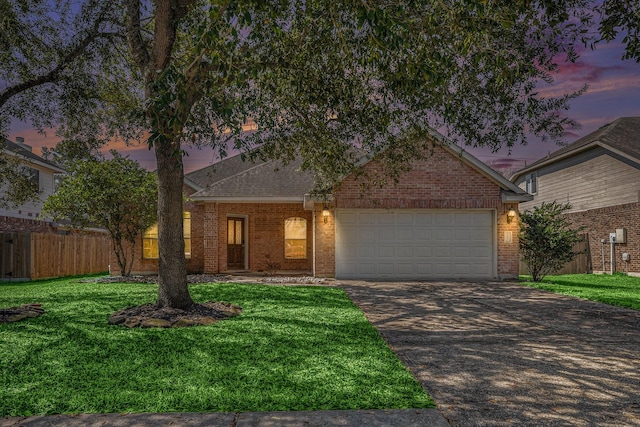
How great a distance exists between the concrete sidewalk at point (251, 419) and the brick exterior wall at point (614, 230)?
62.2 feet

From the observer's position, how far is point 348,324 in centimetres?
773

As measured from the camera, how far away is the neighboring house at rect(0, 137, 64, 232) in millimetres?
22047

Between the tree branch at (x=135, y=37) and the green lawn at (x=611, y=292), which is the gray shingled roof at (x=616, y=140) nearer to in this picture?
the green lawn at (x=611, y=292)


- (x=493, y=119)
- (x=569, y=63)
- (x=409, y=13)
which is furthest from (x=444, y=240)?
(x=409, y=13)

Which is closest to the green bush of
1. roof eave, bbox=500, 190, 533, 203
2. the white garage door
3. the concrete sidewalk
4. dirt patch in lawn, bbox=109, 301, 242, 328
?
roof eave, bbox=500, 190, 533, 203

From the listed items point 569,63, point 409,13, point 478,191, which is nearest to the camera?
point 409,13

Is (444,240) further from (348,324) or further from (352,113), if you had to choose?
(348,324)

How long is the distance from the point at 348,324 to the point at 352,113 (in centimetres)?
452

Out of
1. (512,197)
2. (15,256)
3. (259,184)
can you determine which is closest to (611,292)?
(512,197)

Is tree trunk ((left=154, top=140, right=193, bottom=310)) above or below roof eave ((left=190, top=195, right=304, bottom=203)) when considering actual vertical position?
below

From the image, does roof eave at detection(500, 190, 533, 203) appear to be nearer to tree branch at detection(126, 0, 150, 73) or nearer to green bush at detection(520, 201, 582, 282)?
green bush at detection(520, 201, 582, 282)

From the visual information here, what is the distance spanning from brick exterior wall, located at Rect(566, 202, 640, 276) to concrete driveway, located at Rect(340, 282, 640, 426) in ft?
34.2

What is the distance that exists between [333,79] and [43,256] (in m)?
14.4

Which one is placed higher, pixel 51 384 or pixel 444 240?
pixel 444 240
